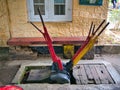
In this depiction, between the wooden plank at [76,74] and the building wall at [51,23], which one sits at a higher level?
the building wall at [51,23]

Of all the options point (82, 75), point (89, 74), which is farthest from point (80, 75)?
point (89, 74)

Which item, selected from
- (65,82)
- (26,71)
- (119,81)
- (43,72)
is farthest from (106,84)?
(26,71)

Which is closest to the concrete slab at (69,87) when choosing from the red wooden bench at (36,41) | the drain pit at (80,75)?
the drain pit at (80,75)

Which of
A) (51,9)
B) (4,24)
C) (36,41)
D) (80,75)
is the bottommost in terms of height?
(80,75)

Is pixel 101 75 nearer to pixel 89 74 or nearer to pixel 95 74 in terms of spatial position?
pixel 95 74

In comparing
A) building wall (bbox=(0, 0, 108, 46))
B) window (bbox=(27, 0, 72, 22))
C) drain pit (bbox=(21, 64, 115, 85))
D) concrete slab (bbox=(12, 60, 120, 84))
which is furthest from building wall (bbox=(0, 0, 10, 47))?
drain pit (bbox=(21, 64, 115, 85))

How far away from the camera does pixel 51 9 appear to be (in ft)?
16.3

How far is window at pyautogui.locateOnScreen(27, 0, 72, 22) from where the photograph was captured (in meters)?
4.93

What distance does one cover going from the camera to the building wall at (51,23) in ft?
16.0

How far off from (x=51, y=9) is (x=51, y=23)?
1.14 feet

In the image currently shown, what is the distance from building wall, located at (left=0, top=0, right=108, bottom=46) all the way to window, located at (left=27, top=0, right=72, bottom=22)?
12cm

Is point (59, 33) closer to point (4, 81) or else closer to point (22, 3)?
point (22, 3)

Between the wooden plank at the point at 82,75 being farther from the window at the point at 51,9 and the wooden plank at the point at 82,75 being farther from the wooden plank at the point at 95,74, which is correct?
the window at the point at 51,9

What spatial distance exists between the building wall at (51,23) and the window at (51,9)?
0.12m
